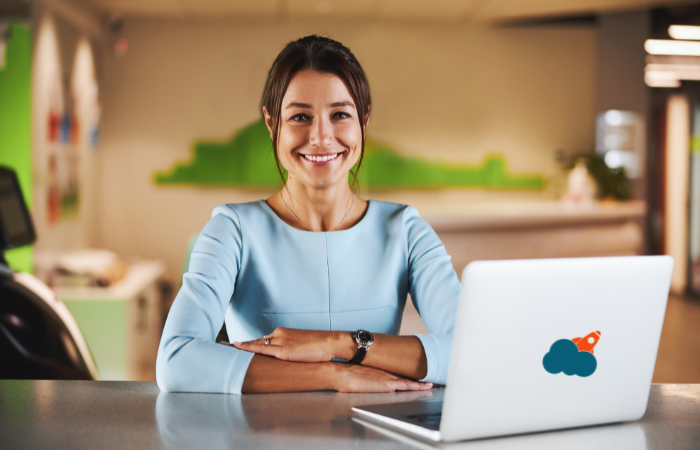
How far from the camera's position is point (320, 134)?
1.29 m

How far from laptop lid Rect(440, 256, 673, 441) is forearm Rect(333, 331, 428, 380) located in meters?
0.34

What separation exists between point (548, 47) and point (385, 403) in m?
5.87

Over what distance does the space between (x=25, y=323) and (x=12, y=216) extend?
0.99ft

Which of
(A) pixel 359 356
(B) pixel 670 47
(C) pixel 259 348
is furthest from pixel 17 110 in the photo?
(B) pixel 670 47

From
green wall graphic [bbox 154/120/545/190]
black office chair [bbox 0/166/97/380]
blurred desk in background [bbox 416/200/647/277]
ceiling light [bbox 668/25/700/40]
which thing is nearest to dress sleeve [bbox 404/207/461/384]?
black office chair [bbox 0/166/97/380]

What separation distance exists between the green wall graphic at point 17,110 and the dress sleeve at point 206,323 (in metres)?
2.74

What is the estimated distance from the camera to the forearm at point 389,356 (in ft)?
3.56

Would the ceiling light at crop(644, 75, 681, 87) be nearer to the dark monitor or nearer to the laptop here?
the dark monitor

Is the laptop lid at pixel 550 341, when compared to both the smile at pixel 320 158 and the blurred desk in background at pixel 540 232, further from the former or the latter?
the blurred desk in background at pixel 540 232

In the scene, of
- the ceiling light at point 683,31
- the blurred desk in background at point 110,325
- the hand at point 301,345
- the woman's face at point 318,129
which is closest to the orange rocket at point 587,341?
the hand at point 301,345

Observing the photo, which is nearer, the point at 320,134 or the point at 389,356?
the point at 389,356

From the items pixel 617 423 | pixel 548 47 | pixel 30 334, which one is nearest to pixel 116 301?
pixel 30 334

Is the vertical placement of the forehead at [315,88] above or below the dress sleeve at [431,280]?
above

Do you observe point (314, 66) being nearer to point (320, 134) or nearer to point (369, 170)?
point (320, 134)
